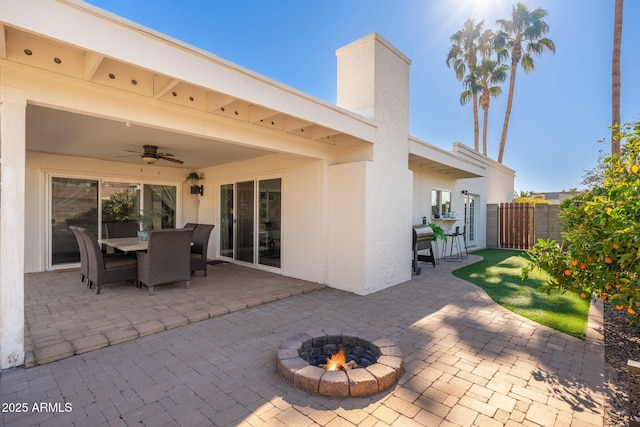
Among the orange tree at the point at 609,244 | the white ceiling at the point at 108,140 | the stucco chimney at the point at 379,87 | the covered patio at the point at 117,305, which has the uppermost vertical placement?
the stucco chimney at the point at 379,87

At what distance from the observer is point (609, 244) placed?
2.27 m

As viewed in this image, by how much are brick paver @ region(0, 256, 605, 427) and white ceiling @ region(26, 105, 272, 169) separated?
2.72m

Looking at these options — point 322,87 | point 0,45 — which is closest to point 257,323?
point 0,45

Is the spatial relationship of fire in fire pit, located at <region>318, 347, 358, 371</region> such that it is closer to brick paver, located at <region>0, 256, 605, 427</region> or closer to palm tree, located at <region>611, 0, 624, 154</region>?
brick paver, located at <region>0, 256, 605, 427</region>

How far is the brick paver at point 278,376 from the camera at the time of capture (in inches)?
84.1

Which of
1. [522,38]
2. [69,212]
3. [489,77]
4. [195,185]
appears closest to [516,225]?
[489,77]

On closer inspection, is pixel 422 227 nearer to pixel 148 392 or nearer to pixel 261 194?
pixel 261 194

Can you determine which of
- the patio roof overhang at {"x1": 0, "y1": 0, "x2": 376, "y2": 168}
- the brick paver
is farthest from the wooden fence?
the patio roof overhang at {"x1": 0, "y1": 0, "x2": 376, "y2": 168}

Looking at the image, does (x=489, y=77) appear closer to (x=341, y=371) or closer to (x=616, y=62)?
(x=616, y=62)

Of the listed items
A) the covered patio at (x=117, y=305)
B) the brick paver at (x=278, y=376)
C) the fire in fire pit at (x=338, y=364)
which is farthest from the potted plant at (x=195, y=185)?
the fire in fire pit at (x=338, y=364)

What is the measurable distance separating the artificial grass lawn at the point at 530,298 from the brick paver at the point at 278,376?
20 cm

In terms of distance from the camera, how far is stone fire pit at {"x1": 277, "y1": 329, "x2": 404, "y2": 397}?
234cm

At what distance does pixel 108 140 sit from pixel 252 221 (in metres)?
3.34

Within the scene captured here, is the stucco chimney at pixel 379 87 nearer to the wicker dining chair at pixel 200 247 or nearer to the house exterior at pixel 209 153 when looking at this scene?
the house exterior at pixel 209 153
